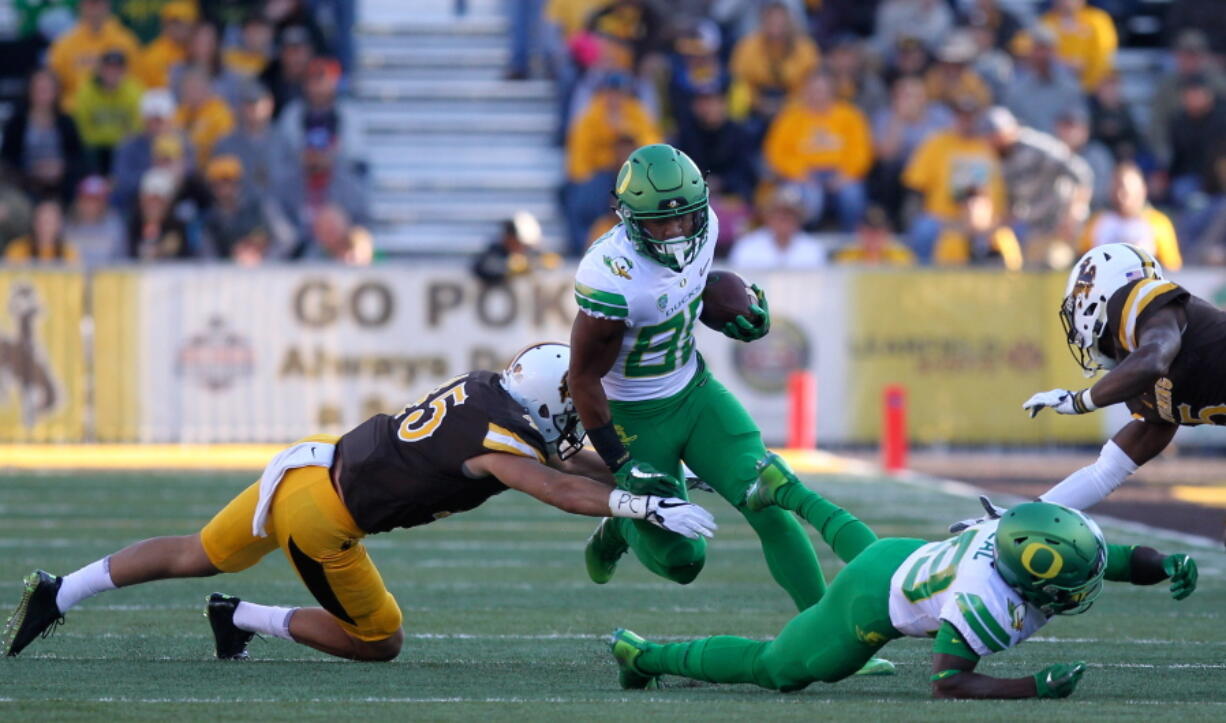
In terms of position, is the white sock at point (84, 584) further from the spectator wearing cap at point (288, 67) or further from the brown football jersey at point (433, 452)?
the spectator wearing cap at point (288, 67)

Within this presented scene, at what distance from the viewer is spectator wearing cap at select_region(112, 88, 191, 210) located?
1656 centimetres

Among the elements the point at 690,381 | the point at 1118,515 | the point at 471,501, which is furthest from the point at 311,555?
the point at 1118,515

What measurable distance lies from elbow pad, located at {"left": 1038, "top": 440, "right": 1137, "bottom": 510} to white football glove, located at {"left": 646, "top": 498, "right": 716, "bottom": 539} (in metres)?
1.85

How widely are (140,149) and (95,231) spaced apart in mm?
942

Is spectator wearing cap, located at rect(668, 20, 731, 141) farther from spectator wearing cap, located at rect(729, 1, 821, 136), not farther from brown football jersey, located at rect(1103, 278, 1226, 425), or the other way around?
brown football jersey, located at rect(1103, 278, 1226, 425)

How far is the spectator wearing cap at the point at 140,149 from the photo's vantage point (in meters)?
16.6

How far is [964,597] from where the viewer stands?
18.1 ft

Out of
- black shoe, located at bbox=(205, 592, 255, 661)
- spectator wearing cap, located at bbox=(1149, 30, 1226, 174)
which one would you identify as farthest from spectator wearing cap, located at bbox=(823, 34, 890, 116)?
black shoe, located at bbox=(205, 592, 255, 661)

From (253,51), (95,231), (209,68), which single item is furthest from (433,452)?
(253,51)

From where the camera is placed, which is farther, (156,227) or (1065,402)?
(156,227)

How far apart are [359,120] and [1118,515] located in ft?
30.0

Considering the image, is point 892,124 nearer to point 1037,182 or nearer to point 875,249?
point 1037,182

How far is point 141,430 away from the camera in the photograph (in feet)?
49.8

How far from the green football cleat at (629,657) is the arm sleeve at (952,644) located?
907 mm
